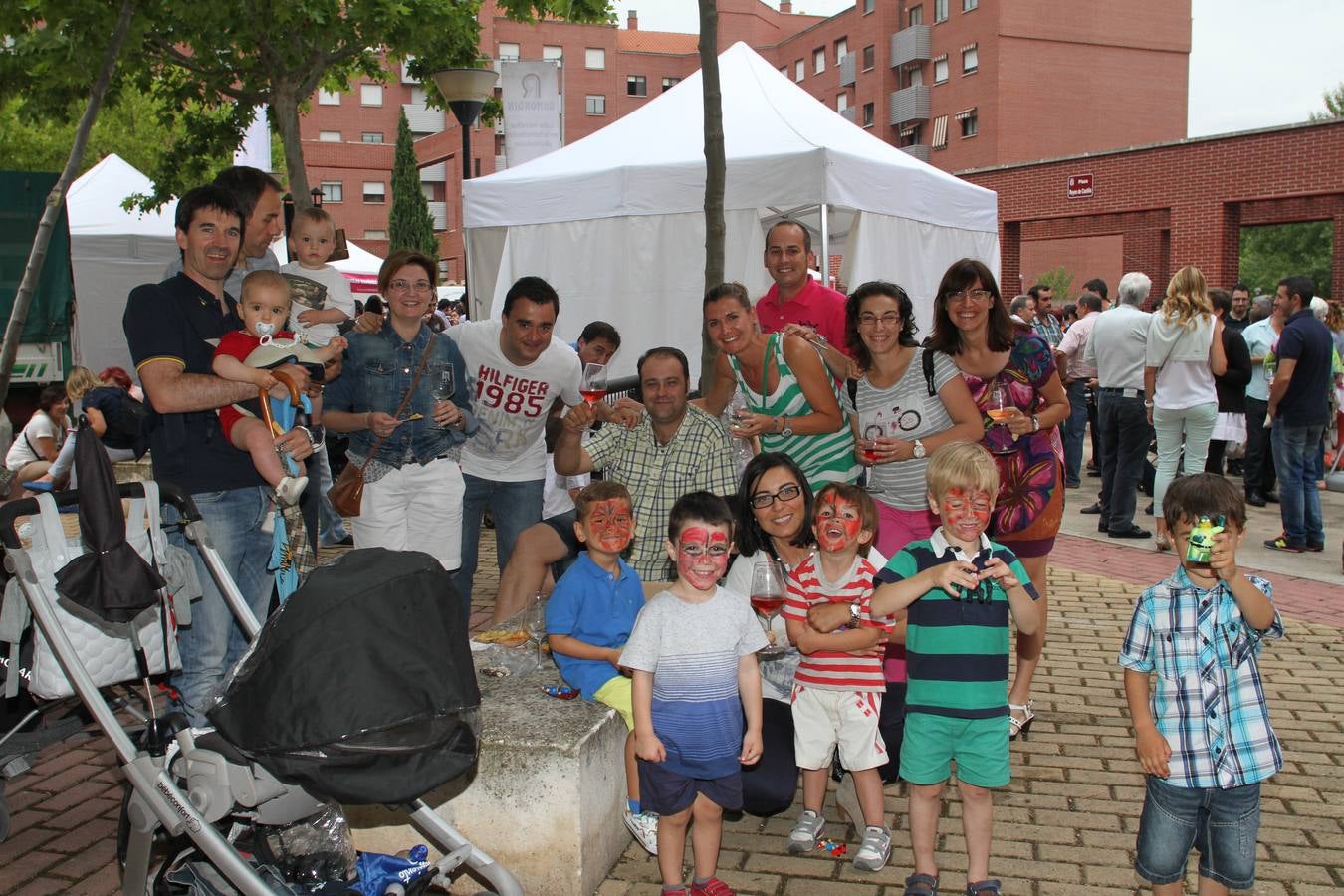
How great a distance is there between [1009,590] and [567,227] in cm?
805

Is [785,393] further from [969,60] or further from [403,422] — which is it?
[969,60]

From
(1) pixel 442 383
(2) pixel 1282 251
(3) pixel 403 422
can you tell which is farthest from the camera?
(2) pixel 1282 251

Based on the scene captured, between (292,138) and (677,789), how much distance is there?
8.40 m

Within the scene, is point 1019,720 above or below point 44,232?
below

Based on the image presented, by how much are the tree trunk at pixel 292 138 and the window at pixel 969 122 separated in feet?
145

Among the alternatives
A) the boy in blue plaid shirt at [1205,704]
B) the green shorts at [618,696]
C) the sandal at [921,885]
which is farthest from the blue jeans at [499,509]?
the boy in blue plaid shirt at [1205,704]

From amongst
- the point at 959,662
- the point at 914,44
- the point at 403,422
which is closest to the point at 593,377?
the point at 403,422

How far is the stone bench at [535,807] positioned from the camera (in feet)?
12.5

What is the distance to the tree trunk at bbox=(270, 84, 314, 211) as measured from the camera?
10.3m

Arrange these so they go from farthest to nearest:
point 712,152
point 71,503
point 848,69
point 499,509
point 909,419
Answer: point 848,69 < point 712,152 < point 499,509 < point 909,419 < point 71,503

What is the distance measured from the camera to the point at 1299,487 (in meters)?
9.46

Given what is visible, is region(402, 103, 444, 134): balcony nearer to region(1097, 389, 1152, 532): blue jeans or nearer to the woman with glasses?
region(1097, 389, 1152, 532): blue jeans

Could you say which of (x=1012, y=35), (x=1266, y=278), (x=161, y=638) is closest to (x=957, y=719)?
(x=161, y=638)

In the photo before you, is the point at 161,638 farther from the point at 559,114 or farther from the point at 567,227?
the point at 559,114
